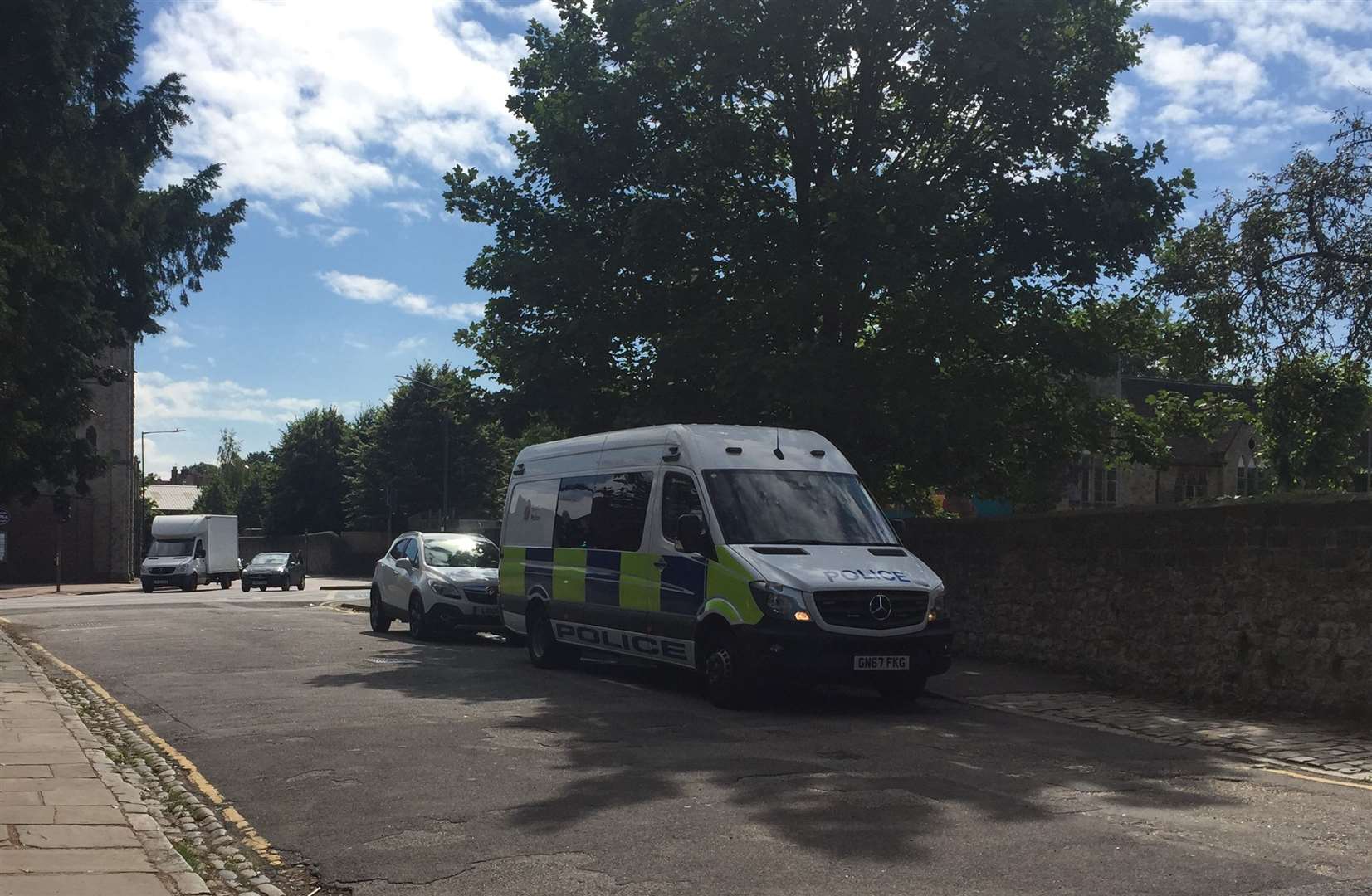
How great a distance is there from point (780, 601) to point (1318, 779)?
438 centimetres

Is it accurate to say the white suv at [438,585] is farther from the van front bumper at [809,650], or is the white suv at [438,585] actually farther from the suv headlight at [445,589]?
the van front bumper at [809,650]

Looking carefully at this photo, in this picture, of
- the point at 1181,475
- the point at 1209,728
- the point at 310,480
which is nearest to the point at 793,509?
the point at 1209,728

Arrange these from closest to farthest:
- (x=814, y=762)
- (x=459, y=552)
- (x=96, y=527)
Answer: (x=814, y=762)
(x=459, y=552)
(x=96, y=527)

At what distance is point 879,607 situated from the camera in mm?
11938

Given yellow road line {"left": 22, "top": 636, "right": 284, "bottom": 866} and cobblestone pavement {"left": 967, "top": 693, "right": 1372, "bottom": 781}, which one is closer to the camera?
yellow road line {"left": 22, "top": 636, "right": 284, "bottom": 866}

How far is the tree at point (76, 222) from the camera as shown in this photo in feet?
79.5

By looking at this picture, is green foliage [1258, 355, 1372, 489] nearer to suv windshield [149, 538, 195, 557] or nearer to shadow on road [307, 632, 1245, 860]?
shadow on road [307, 632, 1245, 860]

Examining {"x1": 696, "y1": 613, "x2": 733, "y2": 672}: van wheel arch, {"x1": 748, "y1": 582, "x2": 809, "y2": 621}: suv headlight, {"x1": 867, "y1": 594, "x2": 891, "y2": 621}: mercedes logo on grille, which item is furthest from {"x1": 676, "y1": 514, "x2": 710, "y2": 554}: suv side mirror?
{"x1": 867, "y1": 594, "x2": 891, "y2": 621}: mercedes logo on grille

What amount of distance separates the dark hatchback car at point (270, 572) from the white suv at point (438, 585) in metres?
29.3

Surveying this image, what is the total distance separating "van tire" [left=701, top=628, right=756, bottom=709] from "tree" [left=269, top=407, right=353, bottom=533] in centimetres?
7564

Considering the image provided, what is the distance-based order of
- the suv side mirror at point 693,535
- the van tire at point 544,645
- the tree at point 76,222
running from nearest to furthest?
the suv side mirror at point 693,535 → the van tire at point 544,645 → the tree at point 76,222

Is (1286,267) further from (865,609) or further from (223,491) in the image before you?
(223,491)

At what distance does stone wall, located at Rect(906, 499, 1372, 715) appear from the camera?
11.7 m

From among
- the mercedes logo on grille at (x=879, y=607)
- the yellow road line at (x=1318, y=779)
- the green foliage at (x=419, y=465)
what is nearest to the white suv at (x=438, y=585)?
the mercedes logo on grille at (x=879, y=607)
